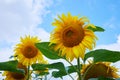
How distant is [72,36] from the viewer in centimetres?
318

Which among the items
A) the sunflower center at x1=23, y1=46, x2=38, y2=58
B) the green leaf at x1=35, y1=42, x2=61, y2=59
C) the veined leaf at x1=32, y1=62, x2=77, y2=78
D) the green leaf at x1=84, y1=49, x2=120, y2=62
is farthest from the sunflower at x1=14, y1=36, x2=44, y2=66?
the green leaf at x1=84, y1=49, x2=120, y2=62

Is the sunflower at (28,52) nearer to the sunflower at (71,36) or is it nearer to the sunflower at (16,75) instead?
the sunflower at (16,75)

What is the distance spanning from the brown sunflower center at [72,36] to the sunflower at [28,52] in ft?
3.67

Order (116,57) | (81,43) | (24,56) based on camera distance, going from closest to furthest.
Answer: (116,57), (81,43), (24,56)

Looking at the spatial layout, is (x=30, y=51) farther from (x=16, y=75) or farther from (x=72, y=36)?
(x=72, y=36)

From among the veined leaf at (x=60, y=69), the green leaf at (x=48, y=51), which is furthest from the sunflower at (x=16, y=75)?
the green leaf at (x=48, y=51)

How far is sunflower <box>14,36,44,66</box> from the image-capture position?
14.2ft

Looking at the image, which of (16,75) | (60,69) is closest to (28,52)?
(16,75)

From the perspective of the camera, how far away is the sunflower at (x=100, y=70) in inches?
125

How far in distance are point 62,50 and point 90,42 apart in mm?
280

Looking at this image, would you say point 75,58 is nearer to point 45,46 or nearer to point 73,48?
point 73,48

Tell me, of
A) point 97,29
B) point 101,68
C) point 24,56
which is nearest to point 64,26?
point 97,29

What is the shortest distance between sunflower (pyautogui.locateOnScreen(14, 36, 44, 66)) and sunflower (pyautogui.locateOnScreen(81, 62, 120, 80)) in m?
1.13

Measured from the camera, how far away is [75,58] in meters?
3.16
